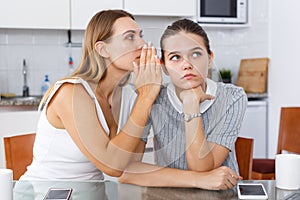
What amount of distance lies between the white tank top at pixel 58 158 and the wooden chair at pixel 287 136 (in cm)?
141

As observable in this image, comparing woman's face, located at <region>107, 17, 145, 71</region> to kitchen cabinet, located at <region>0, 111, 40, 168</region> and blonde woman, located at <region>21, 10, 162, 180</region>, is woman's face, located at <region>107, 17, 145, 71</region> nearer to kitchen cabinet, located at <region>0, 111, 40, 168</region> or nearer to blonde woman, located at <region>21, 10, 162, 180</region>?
blonde woman, located at <region>21, 10, 162, 180</region>

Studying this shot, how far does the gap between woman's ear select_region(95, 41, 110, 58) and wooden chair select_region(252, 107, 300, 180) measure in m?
1.55

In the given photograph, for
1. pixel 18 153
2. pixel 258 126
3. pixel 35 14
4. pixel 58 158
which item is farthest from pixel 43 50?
pixel 58 158

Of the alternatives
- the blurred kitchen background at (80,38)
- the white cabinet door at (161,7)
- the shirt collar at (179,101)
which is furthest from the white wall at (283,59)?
the shirt collar at (179,101)

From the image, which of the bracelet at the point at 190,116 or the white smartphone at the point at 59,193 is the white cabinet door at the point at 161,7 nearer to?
the bracelet at the point at 190,116

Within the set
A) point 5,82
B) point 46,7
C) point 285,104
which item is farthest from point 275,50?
point 5,82

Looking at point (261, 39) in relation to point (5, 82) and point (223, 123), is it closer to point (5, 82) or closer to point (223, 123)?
point (5, 82)

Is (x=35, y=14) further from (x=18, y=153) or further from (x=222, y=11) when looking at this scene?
(x=18, y=153)

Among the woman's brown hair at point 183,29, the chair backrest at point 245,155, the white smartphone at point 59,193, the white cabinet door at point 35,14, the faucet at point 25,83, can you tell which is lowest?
the chair backrest at point 245,155

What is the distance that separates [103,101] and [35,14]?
6.05 ft

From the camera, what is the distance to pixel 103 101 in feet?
4.49

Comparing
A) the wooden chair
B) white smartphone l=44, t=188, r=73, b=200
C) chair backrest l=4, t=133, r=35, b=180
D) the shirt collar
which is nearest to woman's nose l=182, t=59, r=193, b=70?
the shirt collar

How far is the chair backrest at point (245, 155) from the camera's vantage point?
1676 mm

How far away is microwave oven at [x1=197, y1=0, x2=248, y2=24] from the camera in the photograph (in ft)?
11.2
